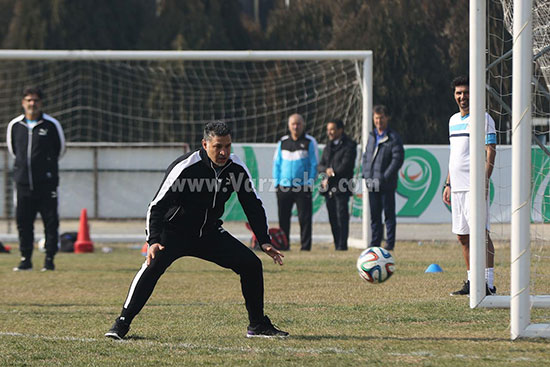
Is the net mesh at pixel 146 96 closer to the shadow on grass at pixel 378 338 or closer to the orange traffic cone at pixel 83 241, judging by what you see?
the orange traffic cone at pixel 83 241

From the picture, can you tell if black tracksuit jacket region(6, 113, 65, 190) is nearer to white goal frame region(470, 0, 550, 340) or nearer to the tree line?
the tree line

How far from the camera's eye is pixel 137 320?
313 inches

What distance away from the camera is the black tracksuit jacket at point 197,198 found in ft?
22.2

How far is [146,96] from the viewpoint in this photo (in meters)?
26.7

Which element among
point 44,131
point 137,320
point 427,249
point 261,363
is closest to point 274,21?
point 427,249

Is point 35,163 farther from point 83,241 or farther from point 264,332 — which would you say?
point 264,332

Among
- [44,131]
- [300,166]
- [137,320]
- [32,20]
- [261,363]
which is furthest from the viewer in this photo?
[32,20]

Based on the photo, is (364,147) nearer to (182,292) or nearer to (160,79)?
(182,292)

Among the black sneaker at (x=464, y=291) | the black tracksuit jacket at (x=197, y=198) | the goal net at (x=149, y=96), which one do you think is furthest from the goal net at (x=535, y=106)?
the goal net at (x=149, y=96)

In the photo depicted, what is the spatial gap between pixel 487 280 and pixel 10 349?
4.37 meters

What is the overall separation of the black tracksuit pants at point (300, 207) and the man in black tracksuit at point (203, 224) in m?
7.58

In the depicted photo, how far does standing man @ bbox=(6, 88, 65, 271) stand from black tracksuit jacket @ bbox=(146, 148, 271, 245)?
5619 millimetres

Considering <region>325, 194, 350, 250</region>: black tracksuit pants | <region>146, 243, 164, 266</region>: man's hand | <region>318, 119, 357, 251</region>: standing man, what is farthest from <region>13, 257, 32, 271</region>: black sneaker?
<region>146, 243, 164, 266</region>: man's hand

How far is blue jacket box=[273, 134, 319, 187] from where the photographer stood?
48.1 feet
